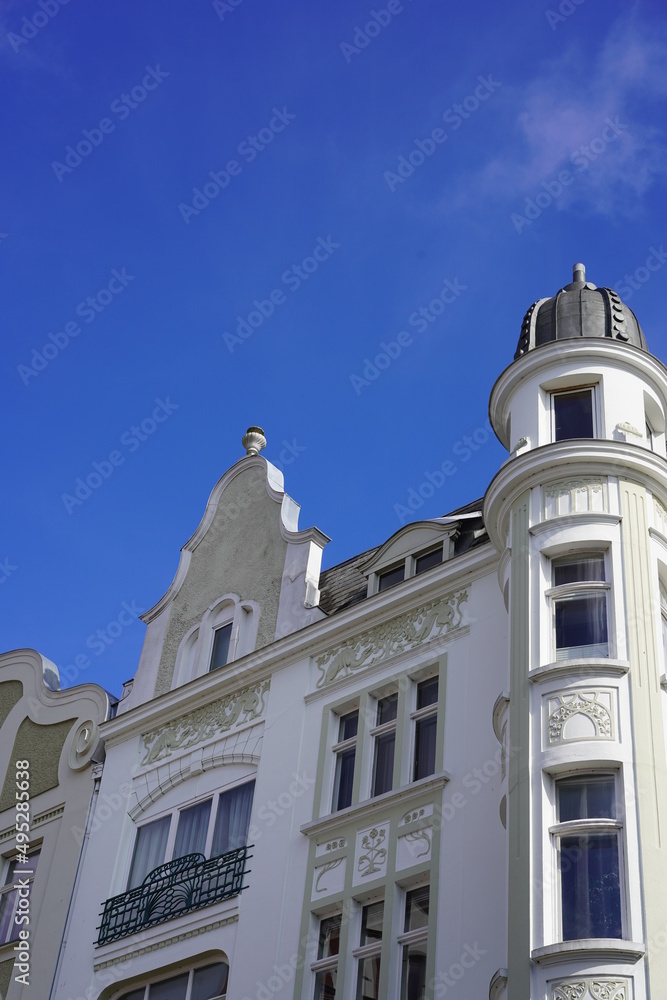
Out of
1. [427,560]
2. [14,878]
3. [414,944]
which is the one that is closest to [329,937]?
[414,944]

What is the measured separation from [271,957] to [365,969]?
5.50ft

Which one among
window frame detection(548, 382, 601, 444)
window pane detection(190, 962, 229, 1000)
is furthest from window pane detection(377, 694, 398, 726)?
window frame detection(548, 382, 601, 444)

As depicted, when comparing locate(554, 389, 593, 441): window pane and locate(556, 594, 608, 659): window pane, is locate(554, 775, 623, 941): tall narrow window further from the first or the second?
locate(554, 389, 593, 441): window pane

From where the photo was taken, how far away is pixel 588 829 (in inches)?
655

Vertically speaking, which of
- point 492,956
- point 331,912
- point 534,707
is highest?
point 534,707

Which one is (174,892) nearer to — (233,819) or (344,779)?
(233,819)

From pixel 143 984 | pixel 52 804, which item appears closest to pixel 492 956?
pixel 143 984

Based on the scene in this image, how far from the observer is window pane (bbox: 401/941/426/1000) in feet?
59.6

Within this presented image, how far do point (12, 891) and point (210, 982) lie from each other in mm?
5582

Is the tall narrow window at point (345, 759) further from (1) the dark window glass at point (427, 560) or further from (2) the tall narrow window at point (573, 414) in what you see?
(2) the tall narrow window at point (573, 414)

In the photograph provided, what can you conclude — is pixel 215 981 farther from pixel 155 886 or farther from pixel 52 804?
pixel 52 804

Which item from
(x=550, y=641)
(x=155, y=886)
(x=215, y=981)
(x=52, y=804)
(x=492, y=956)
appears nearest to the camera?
(x=492, y=956)

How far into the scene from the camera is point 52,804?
25688mm

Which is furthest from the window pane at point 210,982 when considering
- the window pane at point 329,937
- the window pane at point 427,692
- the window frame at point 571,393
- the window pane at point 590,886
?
the window frame at point 571,393
